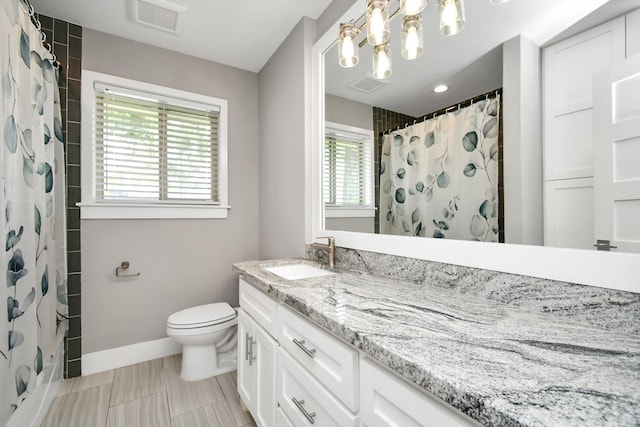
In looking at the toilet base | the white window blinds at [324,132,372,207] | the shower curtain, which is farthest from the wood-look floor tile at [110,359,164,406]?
the white window blinds at [324,132,372,207]

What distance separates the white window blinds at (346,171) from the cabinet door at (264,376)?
2.85 feet

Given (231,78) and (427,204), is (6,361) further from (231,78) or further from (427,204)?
(231,78)

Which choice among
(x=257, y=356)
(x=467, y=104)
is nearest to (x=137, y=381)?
(x=257, y=356)

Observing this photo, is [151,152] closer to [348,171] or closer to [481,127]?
[348,171]

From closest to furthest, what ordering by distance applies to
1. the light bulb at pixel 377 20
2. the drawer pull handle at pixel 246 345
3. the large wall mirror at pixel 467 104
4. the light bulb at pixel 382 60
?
the large wall mirror at pixel 467 104 < the light bulb at pixel 377 20 < the light bulb at pixel 382 60 < the drawer pull handle at pixel 246 345

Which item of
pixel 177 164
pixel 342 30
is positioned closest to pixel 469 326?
pixel 342 30

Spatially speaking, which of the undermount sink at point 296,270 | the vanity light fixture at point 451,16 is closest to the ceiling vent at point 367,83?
the vanity light fixture at point 451,16

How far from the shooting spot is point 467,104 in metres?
1.08

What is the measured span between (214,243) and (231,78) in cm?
151

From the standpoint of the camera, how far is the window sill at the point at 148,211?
2008 millimetres

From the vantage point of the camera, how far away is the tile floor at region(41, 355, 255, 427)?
1534mm

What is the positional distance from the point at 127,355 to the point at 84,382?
0.88ft

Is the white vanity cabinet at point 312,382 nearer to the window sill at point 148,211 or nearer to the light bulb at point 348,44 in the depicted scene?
the window sill at point 148,211

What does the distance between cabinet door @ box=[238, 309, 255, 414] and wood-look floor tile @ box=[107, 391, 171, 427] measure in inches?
16.9
